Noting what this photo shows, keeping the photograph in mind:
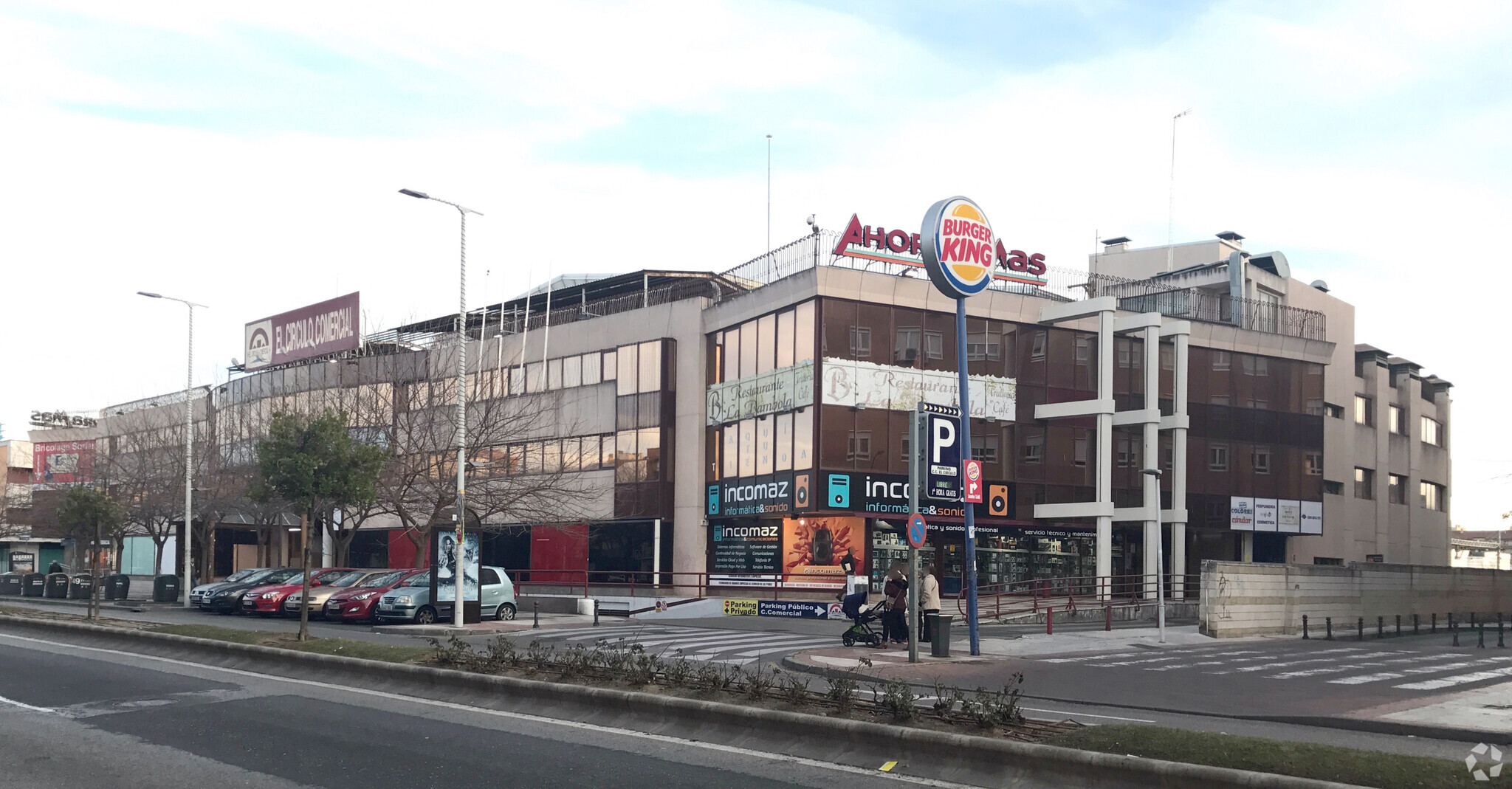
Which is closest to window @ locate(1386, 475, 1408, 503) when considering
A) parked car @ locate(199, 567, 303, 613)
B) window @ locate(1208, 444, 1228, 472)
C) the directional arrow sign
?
window @ locate(1208, 444, 1228, 472)

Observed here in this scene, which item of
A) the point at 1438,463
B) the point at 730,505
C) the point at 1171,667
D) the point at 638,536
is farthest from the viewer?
the point at 1438,463

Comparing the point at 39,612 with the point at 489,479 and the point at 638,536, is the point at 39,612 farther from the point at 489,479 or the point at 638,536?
the point at 638,536

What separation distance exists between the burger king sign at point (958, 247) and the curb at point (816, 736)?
1310cm

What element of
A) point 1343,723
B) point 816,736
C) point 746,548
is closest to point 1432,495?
point 746,548

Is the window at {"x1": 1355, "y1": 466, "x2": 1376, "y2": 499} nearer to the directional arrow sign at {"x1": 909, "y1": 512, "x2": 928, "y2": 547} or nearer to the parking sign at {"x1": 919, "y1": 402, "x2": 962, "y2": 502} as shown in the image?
the parking sign at {"x1": 919, "y1": 402, "x2": 962, "y2": 502}

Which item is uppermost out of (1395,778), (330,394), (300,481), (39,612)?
(330,394)

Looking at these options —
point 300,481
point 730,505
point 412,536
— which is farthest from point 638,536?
point 300,481

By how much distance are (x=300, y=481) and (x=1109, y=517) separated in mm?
27942

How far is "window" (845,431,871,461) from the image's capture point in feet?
137

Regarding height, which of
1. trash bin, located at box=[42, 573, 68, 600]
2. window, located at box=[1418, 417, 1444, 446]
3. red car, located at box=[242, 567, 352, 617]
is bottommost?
trash bin, located at box=[42, 573, 68, 600]

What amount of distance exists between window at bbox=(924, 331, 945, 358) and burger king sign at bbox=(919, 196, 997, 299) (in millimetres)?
18458

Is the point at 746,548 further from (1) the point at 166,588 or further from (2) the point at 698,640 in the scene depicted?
(1) the point at 166,588

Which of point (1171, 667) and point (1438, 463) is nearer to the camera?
point (1171, 667)

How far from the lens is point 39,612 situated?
31.5 m
